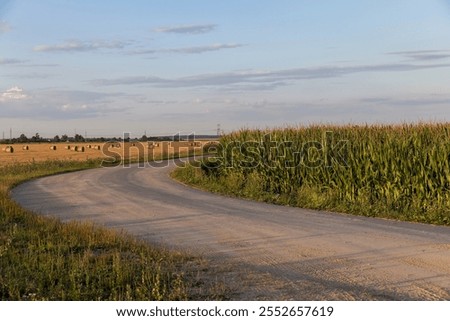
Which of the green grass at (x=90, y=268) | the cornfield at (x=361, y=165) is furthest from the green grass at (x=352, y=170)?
the green grass at (x=90, y=268)

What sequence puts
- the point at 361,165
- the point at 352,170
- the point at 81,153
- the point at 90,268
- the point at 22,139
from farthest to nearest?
the point at 22,139
the point at 81,153
the point at 352,170
the point at 361,165
the point at 90,268

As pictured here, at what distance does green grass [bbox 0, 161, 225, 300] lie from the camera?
275 inches

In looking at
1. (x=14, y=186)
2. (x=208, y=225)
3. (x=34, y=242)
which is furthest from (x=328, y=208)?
(x=14, y=186)

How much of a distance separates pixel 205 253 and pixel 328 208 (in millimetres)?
7238

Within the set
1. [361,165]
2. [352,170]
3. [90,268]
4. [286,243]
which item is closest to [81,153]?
[352,170]

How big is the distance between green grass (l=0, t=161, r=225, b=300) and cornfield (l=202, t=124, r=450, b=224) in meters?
7.60

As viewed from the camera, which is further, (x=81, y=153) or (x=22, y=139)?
(x=22, y=139)

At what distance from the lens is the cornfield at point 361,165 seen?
15.5 metres

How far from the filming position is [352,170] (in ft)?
58.2

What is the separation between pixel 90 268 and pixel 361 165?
11.1 m

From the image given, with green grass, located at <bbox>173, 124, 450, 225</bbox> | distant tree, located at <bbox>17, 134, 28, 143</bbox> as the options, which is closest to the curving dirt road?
green grass, located at <bbox>173, 124, 450, 225</bbox>

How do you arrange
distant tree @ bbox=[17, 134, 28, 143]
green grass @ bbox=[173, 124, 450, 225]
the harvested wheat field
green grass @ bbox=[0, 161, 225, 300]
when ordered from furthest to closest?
distant tree @ bbox=[17, 134, 28, 143] < the harvested wheat field < green grass @ bbox=[173, 124, 450, 225] < green grass @ bbox=[0, 161, 225, 300]

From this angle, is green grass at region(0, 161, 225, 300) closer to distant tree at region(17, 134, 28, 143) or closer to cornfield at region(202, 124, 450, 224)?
cornfield at region(202, 124, 450, 224)

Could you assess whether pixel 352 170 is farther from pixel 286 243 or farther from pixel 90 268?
pixel 90 268
